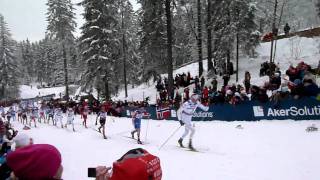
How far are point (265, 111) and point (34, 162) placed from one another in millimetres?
17551

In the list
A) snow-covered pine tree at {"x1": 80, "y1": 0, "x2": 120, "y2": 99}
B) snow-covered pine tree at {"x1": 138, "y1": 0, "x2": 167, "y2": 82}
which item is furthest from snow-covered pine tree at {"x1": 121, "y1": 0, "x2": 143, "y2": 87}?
snow-covered pine tree at {"x1": 138, "y1": 0, "x2": 167, "y2": 82}

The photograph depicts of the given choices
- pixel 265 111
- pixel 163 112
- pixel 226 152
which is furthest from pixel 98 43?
pixel 226 152

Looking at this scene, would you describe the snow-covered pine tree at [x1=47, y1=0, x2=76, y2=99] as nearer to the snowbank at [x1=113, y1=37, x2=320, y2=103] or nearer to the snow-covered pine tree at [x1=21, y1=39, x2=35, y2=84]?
the snowbank at [x1=113, y1=37, x2=320, y2=103]

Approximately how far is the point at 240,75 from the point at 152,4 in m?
10.8

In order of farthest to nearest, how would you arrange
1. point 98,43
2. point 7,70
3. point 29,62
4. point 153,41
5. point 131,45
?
point 29,62, point 7,70, point 131,45, point 98,43, point 153,41

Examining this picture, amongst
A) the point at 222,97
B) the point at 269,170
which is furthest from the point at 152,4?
the point at 269,170

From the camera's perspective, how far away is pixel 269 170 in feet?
35.0

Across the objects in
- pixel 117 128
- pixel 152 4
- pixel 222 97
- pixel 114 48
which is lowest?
pixel 117 128

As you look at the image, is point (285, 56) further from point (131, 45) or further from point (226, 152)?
point (131, 45)

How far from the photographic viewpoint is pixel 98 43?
38469 millimetres

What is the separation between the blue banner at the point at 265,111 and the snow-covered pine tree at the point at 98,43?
703 inches

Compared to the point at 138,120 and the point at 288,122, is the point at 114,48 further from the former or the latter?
the point at 288,122

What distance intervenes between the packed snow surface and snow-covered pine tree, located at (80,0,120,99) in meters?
17.0

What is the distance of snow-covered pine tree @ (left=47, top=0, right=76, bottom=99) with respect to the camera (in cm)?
5278
